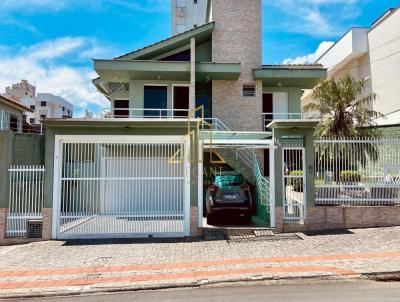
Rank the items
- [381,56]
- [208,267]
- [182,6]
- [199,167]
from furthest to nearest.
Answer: [182,6] < [381,56] < [199,167] < [208,267]

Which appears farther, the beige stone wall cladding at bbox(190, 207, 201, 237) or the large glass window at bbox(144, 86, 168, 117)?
the large glass window at bbox(144, 86, 168, 117)

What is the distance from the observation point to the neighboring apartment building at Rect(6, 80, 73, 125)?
5078 centimetres

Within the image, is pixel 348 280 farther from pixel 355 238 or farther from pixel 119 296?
pixel 119 296

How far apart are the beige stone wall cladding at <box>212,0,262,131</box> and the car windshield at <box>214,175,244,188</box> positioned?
21.1 ft

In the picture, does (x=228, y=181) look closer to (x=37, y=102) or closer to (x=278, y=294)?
(x=278, y=294)

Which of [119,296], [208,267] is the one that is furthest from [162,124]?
[119,296]

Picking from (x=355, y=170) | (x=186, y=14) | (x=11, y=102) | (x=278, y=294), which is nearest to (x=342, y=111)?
(x=355, y=170)

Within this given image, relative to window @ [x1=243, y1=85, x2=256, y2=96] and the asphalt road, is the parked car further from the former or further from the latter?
window @ [x1=243, y1=85, x2=256, y2=96]

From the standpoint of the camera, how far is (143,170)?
989cm

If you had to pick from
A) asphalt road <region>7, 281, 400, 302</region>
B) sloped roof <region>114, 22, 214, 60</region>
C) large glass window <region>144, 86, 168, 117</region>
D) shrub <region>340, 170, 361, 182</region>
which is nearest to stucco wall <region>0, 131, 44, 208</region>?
asphalt road <region>7, 281, 400, 302</region>

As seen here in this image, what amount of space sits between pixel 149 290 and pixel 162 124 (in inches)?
202

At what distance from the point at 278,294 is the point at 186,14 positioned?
1646 inches

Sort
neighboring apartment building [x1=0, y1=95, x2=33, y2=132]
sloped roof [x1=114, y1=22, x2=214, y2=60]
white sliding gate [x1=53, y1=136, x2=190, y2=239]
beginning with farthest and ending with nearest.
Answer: neighboring apartment building [x1=0, y1=95, x2=33, y2=132]
sloped roof [x1=114, y1=22, x2=214, y2=60]
white sliding gate [x1=53, y1=136, x2=190, y2=239]

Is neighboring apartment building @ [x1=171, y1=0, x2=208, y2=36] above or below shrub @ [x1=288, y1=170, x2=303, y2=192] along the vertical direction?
above
